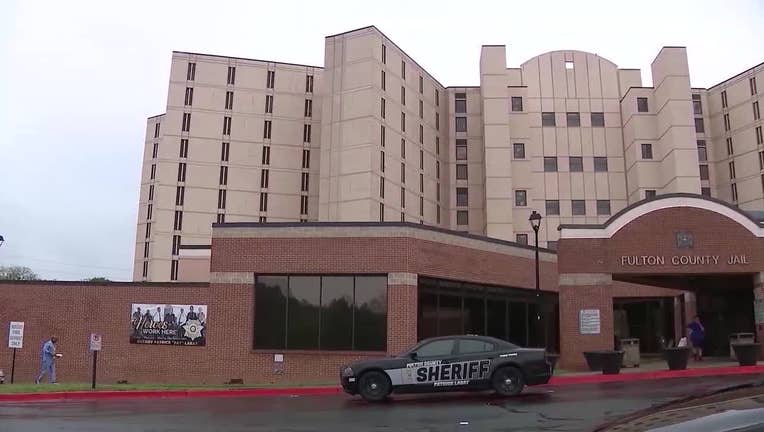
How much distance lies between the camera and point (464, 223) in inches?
3012

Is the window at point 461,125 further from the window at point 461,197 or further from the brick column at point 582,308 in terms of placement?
the brick column at point 582,308

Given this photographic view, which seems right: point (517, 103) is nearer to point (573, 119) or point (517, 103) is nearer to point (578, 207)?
point (573, 119)

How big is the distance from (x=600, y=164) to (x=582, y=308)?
48.8 metres

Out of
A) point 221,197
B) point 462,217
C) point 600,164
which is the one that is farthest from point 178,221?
point 600,164

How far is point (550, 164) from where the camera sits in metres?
72.4

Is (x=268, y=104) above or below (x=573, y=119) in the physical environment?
above

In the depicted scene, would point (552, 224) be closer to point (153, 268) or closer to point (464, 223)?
point (464, 223)

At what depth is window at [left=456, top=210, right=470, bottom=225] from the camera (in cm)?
7644

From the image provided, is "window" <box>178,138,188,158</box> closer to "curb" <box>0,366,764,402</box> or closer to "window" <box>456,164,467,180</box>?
"window" <box>456,164,467,180</box>

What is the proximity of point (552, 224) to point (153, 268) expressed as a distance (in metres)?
39.9

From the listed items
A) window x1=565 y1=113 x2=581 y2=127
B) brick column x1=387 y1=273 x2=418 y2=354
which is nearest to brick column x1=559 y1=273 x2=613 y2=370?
brick column x1=387 y1=273 x2=418 y2=354

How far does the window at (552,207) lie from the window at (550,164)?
3.31 metres

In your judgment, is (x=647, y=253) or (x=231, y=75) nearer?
(x=647, y=253)

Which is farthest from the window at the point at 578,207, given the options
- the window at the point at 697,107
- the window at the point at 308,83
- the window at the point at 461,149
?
the window at the point at 308,83
